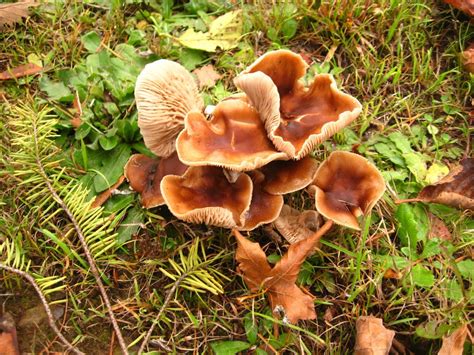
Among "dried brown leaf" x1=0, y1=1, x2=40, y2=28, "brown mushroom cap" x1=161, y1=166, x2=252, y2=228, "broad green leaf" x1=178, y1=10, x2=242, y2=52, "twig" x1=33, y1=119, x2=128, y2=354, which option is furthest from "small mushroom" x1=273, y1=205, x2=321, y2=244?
"dried brown leaf" x1=0, y1=1, x2=40, y2=28

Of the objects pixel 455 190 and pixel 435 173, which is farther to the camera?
pixel 435 173

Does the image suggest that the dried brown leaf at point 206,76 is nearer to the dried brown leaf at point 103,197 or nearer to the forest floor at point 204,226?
the forest floor at point 204,226

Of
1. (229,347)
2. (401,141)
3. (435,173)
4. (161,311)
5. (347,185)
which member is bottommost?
(229,347)

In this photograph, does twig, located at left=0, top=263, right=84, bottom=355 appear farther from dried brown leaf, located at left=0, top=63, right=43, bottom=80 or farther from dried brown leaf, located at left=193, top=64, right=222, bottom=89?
dried brown leaf, located at left=193, top=64, right=222, bottom=89

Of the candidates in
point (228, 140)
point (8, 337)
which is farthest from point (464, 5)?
point (8, 337)

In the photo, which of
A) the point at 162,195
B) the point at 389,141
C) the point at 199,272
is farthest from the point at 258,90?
the point at 389,141

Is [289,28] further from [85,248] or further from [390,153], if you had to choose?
[85,248]

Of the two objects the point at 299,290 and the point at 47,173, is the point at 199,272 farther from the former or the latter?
the point at 47,173
